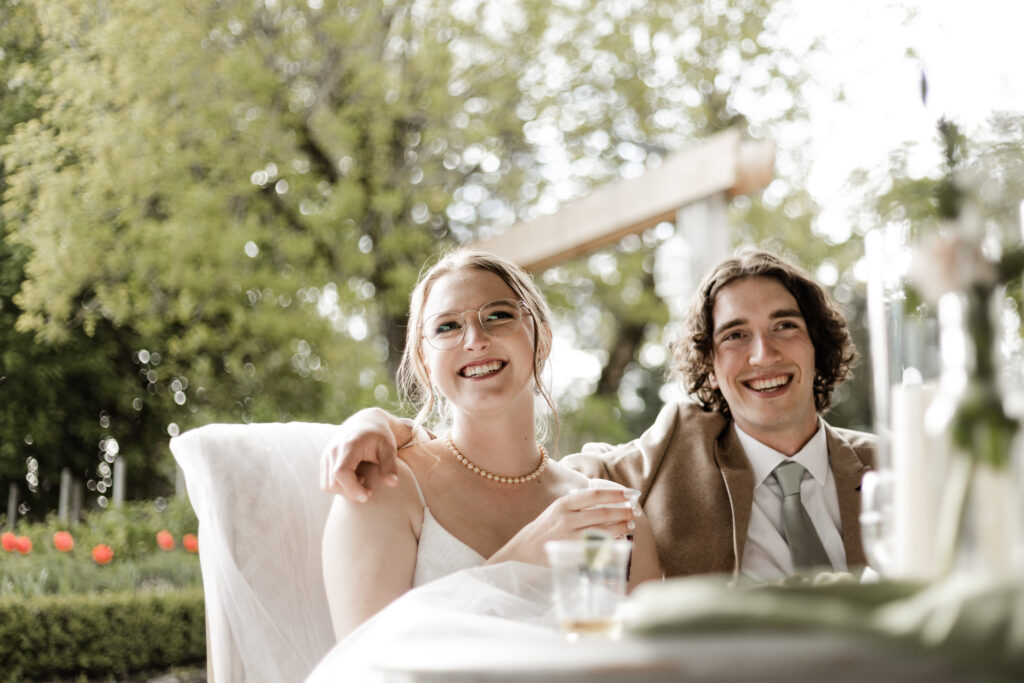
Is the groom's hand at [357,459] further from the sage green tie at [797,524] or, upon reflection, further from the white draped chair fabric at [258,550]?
the sage green tie at [797,524]

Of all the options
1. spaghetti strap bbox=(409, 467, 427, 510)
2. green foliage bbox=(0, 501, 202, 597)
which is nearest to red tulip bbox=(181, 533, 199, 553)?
green foliage bbox=(0, 501, 202, 597)

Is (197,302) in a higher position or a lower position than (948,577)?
higher

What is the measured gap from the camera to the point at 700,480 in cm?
255

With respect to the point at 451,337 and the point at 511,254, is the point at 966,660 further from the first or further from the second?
the point at 511,254

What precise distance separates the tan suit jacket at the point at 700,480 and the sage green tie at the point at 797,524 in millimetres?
73

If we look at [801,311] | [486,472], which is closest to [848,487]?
[801,311]

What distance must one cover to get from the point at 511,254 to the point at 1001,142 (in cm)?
511

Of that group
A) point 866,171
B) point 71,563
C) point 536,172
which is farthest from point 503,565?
point 536,172

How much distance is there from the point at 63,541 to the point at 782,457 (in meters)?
3.53

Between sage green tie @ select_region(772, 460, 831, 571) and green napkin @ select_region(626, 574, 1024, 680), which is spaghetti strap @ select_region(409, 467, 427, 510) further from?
green napkin @ select_region(626, 574, 1024, 680)

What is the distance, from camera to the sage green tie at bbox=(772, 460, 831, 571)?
2.41 m

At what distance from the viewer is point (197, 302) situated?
22.6 ft

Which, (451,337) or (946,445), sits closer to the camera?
(946,445)

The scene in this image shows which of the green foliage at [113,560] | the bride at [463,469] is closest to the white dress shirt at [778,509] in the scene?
the bride at [463,469]
